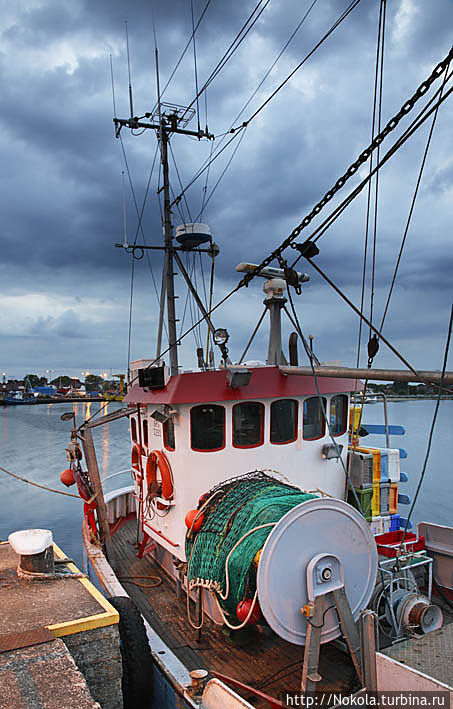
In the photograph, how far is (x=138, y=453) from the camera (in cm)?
925

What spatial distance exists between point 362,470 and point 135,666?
4840 millimetres

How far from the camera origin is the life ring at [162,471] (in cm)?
732

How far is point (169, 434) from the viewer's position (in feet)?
24.8

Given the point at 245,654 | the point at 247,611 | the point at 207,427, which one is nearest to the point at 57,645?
the point at 247,611

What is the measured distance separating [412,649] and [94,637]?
293cm

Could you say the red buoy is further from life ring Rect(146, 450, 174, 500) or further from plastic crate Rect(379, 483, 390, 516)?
plastic crate Rect(379, 483, 390, 516)

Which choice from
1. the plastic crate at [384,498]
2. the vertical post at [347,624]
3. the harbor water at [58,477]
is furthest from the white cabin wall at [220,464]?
the harbor water at [58,477]

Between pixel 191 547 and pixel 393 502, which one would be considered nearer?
pixel 191 547

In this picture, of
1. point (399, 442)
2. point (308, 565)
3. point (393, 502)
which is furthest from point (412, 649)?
point (399, 442)

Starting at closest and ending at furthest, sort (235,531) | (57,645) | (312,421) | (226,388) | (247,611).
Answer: (57,645), (247,611), (235,531), (226,388), (312,421)

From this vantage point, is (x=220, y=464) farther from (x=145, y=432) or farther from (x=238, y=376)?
(x=145, y=432)

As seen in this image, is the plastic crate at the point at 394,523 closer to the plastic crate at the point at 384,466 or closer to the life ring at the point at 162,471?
the plastic crate at the point at 384,466

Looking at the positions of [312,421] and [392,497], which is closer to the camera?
[312,421]

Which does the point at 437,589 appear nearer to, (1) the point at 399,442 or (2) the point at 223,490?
(2) the point at 223,490
